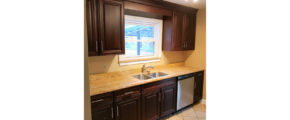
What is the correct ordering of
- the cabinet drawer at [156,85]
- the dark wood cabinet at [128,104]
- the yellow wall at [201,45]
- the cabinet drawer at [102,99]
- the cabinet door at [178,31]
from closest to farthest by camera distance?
the cabinet drawer at [102,99], the dark wood cabinet at [128,104], the cabinet drawer at [156,85], the cabinet door at [178,31], the yellow wall at [201,45]

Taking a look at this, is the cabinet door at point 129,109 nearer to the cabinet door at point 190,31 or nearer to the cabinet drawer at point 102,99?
the cabinet drawer at point 102,99

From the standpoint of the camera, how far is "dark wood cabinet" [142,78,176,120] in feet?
7.26

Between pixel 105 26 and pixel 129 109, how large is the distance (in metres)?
1.27

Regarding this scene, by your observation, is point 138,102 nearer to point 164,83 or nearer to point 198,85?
point 164,83

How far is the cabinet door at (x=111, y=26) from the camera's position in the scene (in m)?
1.93

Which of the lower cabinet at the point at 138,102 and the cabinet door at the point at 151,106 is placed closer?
the lower cabinet at the point at 138,102

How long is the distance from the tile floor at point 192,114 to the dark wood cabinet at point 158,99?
167 millimetres

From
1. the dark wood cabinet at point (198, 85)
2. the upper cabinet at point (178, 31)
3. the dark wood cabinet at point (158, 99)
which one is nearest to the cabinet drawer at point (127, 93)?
the dark wood cabinet at point (158, 99)

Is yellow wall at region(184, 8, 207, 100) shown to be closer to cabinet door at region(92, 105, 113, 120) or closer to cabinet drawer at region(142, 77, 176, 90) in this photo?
cabinet drawer at region(142, 77, 176, 90)

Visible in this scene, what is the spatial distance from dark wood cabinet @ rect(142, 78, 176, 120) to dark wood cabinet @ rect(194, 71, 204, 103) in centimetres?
70
